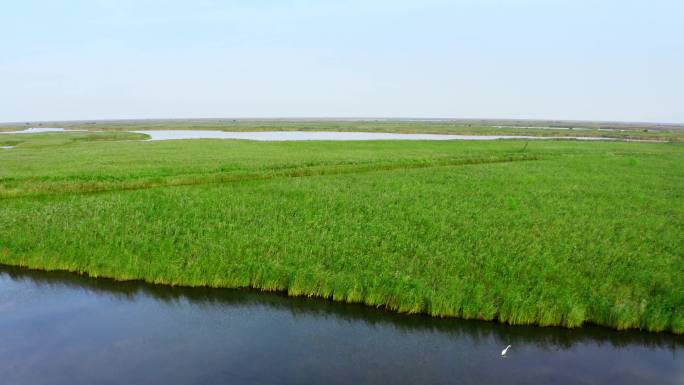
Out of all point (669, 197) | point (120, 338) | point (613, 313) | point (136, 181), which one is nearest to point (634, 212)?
point (669, 197)

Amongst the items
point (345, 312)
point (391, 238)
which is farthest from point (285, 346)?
point (391, 238)

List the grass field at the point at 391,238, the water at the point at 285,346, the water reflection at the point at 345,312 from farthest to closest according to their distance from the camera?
1. the grass field at the point at 391,238
2. the water reflection at the point at 345,312
3. the water at the point at 285,346

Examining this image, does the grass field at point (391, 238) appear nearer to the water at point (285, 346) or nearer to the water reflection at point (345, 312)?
the water reflection at point (345, 312)

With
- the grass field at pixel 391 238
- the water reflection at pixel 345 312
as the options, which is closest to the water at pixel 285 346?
the water reflection at pixel 345 312

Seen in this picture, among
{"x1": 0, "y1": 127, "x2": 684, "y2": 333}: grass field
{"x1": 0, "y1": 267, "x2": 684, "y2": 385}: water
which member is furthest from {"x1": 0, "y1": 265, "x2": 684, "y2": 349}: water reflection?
{"x1": 0, "y1": 127, "x2": 684, "y2": 333}: grass field

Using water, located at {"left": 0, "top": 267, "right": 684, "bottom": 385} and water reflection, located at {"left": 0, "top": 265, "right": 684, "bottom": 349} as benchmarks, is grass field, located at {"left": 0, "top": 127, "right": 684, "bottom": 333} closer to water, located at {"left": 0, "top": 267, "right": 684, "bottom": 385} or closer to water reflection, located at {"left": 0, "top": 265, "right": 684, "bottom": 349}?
water reflection, located at {"left": 0, "top": 265, "right": 684, "bottom": 349}

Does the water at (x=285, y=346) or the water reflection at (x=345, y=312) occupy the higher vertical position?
the water reflection at (x=345, y=312)
